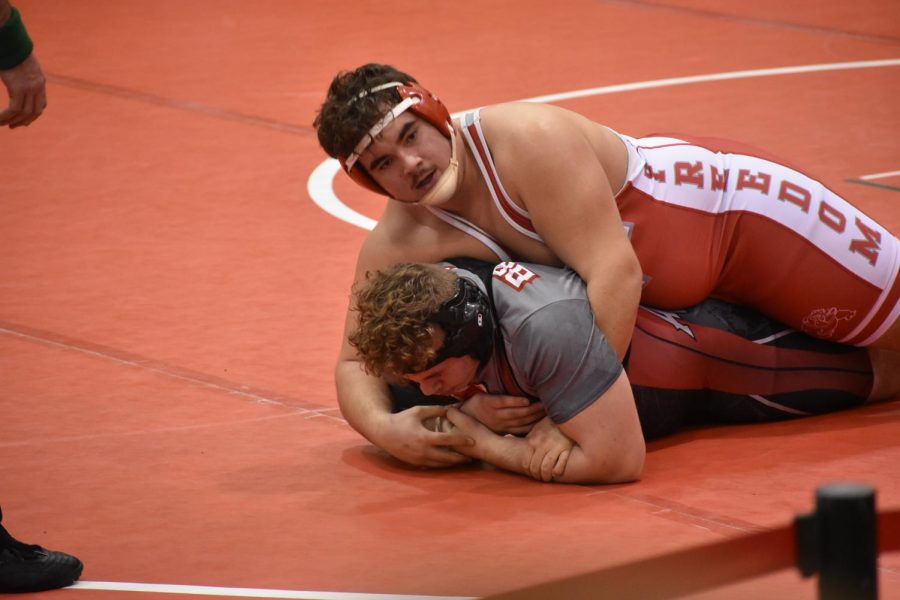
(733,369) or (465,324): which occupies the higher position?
(465,324)

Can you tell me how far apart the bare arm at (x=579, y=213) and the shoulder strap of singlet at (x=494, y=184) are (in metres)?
0.06

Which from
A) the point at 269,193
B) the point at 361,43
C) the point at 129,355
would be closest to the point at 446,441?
the point at 129,355

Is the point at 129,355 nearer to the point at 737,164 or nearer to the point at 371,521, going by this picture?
the point at 371,521

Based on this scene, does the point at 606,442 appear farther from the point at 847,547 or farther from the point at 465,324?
the point at 847,547

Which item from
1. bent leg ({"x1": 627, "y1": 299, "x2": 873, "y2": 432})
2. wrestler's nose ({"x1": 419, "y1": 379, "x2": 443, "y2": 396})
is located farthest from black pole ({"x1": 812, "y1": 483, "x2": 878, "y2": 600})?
bent leg ({"x1": 627, "y1": 299, "x2": 873, "y2": 432})

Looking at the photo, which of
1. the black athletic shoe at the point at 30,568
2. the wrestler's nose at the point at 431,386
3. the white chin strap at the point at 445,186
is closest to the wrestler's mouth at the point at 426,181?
the white chin strap at the point at 445,186

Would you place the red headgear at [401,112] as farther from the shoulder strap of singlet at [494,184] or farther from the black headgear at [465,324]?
the black headgear at [465,324]

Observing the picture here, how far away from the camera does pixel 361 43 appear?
9.70 metres

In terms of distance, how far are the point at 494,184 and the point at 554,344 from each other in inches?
20.4

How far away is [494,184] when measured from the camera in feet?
13.8

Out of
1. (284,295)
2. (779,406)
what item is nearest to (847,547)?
(779,406)

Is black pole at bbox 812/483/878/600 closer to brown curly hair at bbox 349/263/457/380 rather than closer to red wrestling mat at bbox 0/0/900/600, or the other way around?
red wrestling mat at bbox 0/0/900/600

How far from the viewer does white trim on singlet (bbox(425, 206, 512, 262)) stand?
14.1 ft

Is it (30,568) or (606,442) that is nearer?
(30,568)
